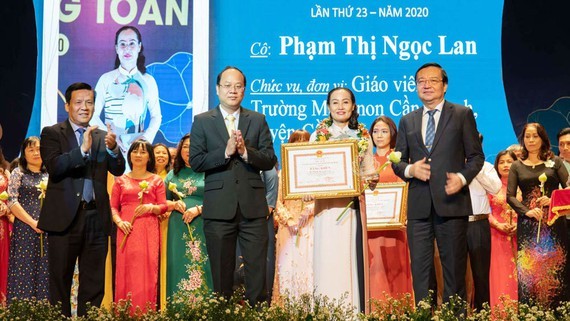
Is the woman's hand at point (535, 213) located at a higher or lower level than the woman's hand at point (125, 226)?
higher

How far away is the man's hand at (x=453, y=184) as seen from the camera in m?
4.46

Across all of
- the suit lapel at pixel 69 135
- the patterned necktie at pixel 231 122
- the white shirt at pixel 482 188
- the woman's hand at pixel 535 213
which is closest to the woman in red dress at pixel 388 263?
the white shirt at pixel 482 188

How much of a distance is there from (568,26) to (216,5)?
358 centimetres

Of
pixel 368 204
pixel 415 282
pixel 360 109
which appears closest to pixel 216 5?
pixel 360 109

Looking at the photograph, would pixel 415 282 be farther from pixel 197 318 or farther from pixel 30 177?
pixel 30 177

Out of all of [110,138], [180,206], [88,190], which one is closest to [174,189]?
[180,206]

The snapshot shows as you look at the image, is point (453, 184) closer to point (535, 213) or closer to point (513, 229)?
point (535, 213)

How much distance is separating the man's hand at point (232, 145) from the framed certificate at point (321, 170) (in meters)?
0.48

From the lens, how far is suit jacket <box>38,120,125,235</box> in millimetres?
4773

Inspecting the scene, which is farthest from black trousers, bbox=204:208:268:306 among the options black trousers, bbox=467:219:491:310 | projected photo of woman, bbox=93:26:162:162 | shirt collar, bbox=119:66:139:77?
shirt collar, bbox=119:66:139:77

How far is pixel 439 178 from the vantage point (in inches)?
180

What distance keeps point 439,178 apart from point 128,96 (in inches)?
165

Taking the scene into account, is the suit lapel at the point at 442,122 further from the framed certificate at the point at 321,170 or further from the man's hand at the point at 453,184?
the framed certificate at the point at 321,170

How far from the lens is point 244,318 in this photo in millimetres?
3848
